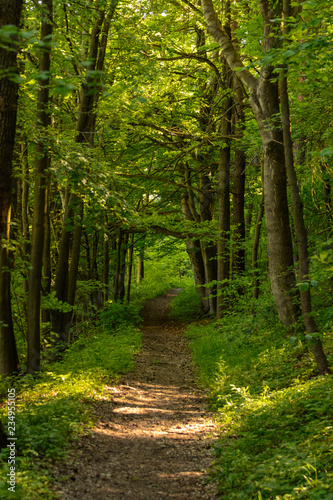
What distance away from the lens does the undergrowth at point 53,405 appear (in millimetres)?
3941

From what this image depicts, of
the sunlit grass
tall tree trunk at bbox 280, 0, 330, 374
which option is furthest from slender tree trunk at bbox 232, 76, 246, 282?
tall tree trunk at bbox 280, 0, 330, 374

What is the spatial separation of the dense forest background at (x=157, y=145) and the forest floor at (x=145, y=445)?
1990 millimetres

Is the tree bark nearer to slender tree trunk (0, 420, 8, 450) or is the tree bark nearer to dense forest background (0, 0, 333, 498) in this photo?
dense forest background (0, 0, 333, 498)

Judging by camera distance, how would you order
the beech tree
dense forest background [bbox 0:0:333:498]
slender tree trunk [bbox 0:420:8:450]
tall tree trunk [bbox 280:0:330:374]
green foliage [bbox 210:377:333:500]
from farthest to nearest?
the beech tree < tall tree trunk [bbox 280:0:330:374] < dense forest background [bbox 0:0:333:498] < slender tree trunk [bbox 0:420:8:450] < green foliage [bbox 210:377:333:500]

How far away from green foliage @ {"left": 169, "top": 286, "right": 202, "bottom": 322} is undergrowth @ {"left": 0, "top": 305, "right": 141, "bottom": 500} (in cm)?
876

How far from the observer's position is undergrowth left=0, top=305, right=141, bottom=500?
3941 mm

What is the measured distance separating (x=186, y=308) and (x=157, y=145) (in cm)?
988

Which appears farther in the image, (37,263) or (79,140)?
(79,140)

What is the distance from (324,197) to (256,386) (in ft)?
17.0

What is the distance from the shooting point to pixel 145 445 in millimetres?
5652

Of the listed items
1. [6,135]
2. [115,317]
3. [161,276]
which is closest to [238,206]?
[115,317]

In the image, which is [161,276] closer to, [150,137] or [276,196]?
[150,137]

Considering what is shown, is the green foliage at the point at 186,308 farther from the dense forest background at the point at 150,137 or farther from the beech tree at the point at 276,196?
the beech tree at the point at 276,196

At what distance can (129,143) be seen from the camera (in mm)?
14508
